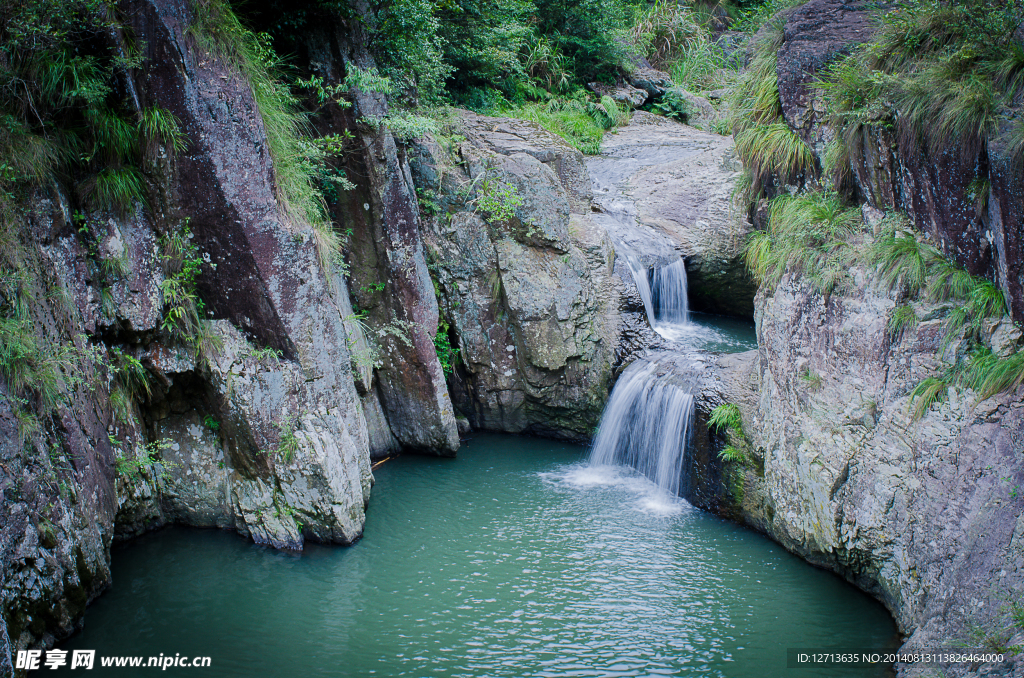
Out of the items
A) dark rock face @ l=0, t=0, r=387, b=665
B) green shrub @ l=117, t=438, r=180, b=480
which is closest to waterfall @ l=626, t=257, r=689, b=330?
dark rock face @ l=0, t=0, r=387, b=665

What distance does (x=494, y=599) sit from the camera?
18.7ft

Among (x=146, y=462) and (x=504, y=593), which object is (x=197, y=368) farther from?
(x=504, y=593)

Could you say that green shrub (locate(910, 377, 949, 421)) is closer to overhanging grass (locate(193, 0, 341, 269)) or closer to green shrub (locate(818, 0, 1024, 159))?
green shrub (locate(818, 0, 1024, 159))

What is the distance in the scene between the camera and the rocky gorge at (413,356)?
15.3 ft

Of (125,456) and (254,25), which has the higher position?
(254,25)

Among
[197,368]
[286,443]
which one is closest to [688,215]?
[286,443]

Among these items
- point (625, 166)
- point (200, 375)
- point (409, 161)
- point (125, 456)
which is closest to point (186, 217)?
point (200, 375)

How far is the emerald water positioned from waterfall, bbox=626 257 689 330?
3.70 meters

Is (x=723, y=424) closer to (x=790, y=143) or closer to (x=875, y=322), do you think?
(x=875, y=322)

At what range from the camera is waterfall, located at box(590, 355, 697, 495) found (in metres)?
7.54

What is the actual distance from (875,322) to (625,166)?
7.13 meters

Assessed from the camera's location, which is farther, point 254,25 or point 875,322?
point 254,25

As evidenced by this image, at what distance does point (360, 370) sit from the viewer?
25.3 ft

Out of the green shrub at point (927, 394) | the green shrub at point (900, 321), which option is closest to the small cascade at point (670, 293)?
the green shrub at point (900, 321)
